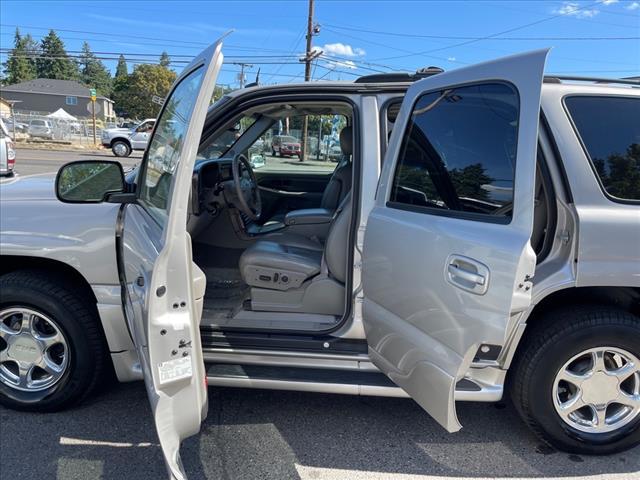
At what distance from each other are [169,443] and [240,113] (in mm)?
1818

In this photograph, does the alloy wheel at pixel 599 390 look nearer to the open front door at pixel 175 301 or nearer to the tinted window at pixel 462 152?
the tinted window at pixel 462 152

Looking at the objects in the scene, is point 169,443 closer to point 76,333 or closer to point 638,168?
point 76,333

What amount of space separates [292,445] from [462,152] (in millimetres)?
1729

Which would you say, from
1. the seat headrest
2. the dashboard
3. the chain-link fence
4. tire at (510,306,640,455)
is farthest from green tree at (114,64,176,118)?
tire at (510,306,640,455)

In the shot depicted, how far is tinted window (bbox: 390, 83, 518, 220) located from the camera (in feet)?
6.51

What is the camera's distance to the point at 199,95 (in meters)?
1.80

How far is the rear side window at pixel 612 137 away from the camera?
2.24m

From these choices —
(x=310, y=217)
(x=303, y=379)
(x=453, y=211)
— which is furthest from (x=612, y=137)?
A: (x=310, y=217)

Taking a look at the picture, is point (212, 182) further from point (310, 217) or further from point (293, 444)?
point (293, 444)

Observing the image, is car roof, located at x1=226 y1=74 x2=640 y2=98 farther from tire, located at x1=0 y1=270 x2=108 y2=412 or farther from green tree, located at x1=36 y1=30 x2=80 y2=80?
green tree, located at x1=36 y1=30 x2=80 y2=80

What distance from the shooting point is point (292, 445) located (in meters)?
2.62

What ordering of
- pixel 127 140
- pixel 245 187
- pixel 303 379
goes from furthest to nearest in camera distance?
pixel 127 140, pixel 245 187, pixel 303 379

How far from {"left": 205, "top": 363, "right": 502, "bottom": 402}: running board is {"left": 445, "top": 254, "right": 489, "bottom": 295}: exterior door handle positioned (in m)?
0.80

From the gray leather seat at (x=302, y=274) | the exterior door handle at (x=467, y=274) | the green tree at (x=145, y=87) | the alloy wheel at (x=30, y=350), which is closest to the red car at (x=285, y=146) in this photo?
the gray leather seat at (x=302, y=274)
